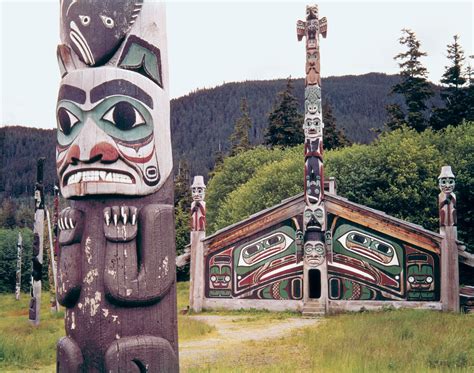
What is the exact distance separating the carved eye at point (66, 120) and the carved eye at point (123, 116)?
0.32 m

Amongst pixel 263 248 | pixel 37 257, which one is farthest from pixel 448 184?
pixel 37 257

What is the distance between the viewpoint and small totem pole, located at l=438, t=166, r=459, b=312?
59.5ft

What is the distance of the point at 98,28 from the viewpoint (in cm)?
513

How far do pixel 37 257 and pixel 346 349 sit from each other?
11304mm

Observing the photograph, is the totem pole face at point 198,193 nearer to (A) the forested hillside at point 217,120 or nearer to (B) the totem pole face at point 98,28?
(B) the totem pole face at point 98,28

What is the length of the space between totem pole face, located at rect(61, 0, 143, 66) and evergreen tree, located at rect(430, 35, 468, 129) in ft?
115

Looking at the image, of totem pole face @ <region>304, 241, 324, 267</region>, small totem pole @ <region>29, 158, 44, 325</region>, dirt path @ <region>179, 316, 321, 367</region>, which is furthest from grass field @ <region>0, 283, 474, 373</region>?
totem pole face @ <region>304, 241, 324, 267</region>

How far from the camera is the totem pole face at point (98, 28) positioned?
513cm

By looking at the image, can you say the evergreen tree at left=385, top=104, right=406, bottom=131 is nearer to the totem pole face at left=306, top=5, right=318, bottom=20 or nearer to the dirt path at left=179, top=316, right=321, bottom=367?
the totem pole face at left=306, top=5, right=318, bottom=20

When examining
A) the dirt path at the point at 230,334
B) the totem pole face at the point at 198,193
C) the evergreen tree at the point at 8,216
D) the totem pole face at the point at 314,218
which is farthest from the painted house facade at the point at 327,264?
the evergreen tree at the point at 8,216

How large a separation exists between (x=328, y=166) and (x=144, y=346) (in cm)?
2635

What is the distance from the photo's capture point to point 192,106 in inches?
4400

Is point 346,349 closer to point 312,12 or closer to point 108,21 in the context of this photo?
point 108,21

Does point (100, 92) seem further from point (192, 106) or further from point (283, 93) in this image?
point (192, 106)
